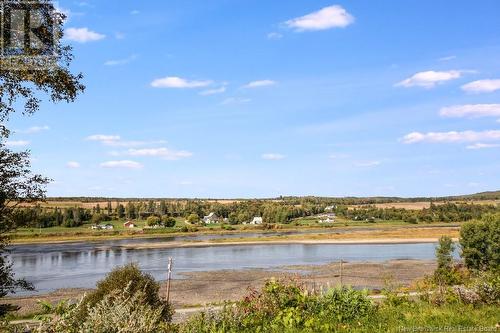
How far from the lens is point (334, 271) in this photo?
4800 centimetres

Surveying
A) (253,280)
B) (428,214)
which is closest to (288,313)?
(253,280)

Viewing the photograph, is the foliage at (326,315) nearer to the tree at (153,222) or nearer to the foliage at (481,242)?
the foliage at (481,242)

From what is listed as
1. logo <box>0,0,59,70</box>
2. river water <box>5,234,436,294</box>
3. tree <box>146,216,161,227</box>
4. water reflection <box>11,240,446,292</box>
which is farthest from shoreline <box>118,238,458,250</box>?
logo <box>0,0,59,70</box>

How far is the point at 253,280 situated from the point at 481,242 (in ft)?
65.7

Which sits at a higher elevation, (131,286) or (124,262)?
(131,286)

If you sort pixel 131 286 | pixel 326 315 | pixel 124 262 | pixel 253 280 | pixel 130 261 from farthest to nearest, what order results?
1. pixel 130 261
2. pixel 124 262
3. pixel 253 280
4. pixel 131 286
5. pixel 326 315

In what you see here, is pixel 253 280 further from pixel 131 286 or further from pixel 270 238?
pixel 270 238

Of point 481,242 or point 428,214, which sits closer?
point 481,242

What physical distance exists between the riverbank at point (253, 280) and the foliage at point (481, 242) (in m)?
4.57

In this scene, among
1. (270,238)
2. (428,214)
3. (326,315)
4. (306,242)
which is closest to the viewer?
(326,315)

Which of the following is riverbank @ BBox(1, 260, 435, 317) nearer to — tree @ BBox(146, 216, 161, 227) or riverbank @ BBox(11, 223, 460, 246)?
riverbank @ BBox(11, 223, 460, 246)

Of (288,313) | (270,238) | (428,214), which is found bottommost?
(270,238)

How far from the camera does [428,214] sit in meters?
166

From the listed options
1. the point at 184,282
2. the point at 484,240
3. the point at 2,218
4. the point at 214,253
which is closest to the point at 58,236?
the point at 214,253
